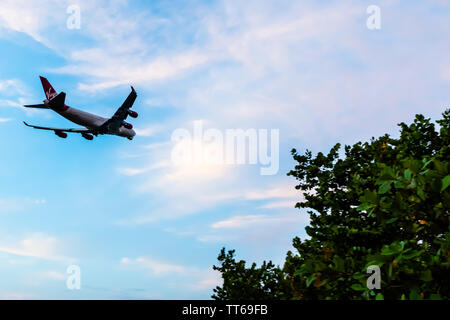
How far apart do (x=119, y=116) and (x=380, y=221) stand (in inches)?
1384

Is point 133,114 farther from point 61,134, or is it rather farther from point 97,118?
point 61,134

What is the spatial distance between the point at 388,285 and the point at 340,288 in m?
5.36

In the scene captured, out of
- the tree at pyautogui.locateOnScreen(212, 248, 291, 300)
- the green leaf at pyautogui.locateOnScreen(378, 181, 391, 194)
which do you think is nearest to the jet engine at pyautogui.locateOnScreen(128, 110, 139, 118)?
the tree at pyautogui.locateOnScreen(212, 248, 291, 300)

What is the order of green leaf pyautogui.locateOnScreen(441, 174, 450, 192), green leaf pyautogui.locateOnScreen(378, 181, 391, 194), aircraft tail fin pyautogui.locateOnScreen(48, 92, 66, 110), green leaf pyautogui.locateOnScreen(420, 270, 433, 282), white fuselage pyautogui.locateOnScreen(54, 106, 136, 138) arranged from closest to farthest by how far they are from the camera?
1. green leaf pyautogui.locateOnScreen(441, 174, 450, 192)
2. green leaf pyautogui.locateOnScreen(420, 270, 433, 282)
3. green leaf pyautogui.locateOnScreen(378, 181, 391, 194)
4. aircraft tail fin pyautogui.locateOnScreen(48, 92, 66, 110)
5. white fuselage pyautogui.locateOnScreen(54, 106, 136, 138)

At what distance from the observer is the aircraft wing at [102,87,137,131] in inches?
1524

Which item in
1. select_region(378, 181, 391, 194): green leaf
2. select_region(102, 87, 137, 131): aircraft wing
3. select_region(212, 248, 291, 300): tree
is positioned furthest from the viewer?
select_region(102, 87, 137, 131): aircraft wing

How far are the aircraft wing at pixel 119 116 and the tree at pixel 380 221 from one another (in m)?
21.2

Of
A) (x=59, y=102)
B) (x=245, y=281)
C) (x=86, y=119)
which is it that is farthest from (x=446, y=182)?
(x=59, y=102)

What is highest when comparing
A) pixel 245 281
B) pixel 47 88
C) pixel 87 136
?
pixel 47 88

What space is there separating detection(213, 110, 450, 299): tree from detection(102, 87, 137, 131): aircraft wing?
2123 centimetres

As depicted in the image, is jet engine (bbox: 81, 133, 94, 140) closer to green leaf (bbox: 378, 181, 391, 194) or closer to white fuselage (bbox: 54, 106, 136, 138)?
white fuselage (bbox: 54, 106, 136, 138)

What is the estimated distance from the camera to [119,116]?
131ft
